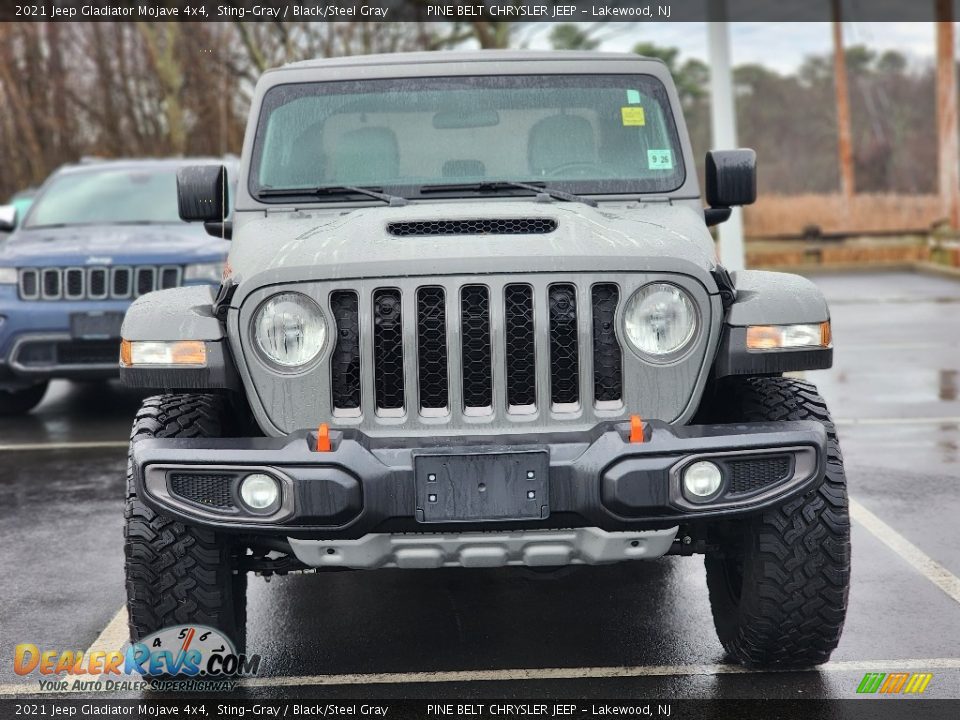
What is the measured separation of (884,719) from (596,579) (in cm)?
174

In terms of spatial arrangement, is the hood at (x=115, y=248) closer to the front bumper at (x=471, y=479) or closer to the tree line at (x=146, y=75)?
the front bumper at (x=471, y=479)

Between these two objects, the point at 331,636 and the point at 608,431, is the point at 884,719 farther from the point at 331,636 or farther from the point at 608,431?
the point at 331,636

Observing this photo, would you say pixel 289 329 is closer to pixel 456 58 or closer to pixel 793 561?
pixel 793 561

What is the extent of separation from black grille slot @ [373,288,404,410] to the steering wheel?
4.53 feet

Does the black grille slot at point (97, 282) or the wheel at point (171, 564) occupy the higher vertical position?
the black grille slot at point (97, 282)

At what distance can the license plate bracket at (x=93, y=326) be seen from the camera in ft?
30.2

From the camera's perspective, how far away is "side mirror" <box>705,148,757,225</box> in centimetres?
543

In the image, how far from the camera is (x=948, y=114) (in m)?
26.3

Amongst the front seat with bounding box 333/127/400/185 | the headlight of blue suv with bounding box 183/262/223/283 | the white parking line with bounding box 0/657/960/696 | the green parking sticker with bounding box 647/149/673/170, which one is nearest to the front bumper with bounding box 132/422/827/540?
the white parking line with bounding box 0/657/960/696

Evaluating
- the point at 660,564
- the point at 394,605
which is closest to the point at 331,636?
the point at 394,605

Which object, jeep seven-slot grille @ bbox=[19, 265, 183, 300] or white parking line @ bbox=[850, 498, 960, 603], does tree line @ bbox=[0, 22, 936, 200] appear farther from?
white parking line @ bbox=[850, 498, 960, 603]

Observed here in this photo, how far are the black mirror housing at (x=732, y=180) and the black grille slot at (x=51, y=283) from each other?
5374 mm

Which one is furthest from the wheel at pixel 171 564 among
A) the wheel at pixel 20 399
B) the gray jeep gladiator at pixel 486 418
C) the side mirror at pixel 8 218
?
the side mirror at pixel 8 218

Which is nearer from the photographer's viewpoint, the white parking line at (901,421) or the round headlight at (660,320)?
the round headlight at (660,320)
